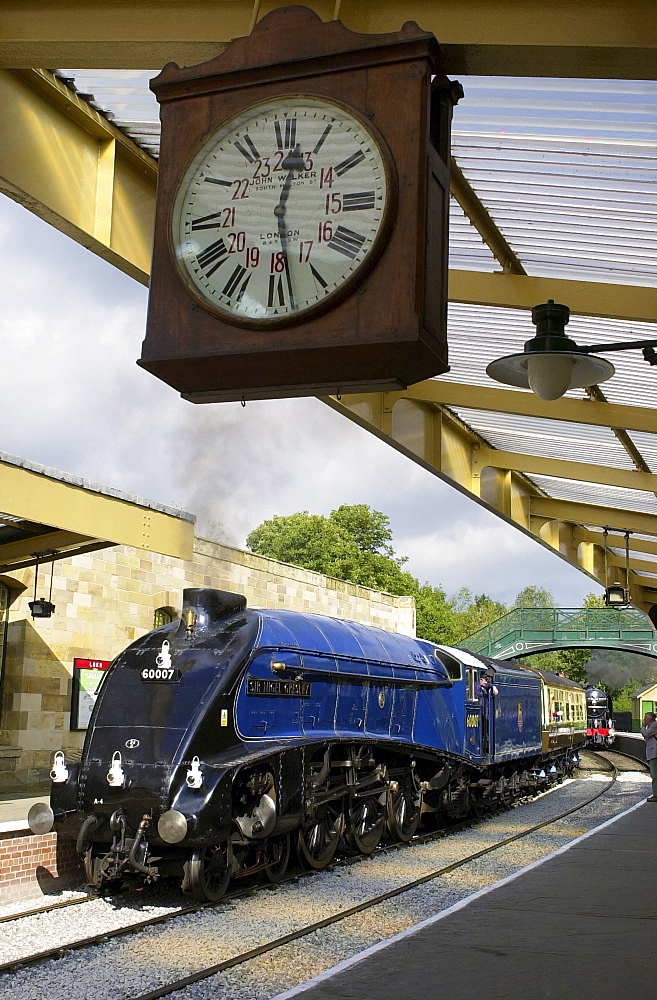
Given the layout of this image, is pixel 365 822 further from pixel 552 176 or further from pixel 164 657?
pixel 552 176

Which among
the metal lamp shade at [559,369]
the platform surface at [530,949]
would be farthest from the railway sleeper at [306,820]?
the metal lamp shade at [559,369]

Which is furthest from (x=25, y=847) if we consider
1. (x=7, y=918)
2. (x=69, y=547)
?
(x=69, y=547)

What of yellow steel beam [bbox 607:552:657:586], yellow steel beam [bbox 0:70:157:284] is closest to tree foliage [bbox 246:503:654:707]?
yellow steel beam [bbox 607:552:657:586]

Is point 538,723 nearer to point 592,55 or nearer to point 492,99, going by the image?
point 492,99

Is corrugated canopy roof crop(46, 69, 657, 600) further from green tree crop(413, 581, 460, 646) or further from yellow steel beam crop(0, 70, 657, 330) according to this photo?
green tree crop(413, 581, 460, 646)

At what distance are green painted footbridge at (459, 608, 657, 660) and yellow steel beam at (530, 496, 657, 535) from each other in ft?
66.7

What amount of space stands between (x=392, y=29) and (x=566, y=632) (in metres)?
33.4

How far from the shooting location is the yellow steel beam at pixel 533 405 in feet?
30.0

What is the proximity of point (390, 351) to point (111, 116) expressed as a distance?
3922mm

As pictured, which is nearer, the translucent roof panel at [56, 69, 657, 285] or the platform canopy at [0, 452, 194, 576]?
the translucent roof panel at [56, 69, 657, 285]

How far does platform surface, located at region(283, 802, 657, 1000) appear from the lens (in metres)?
5.16

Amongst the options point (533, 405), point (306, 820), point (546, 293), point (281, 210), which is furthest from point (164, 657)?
point (281, 210)

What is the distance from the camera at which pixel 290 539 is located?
59.8m

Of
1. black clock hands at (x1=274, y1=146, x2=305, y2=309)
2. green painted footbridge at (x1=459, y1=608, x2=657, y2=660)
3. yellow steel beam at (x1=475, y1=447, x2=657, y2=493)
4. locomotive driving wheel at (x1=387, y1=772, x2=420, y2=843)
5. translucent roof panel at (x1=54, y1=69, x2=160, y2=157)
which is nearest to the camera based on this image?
black clock hands at (x1=274, y1=146, x2=305, y2=309)
